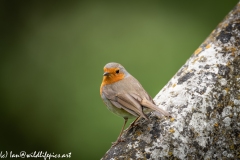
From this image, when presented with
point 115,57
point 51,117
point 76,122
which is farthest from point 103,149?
point 115,57

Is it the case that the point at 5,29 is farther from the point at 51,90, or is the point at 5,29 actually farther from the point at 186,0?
the point at 186,0

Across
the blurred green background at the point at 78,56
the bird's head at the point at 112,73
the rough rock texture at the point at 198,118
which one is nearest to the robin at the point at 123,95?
the bird's head at the point at 112,73

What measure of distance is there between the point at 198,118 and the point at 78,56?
16.9ft

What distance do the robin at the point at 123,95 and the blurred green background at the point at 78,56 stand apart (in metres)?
2.51

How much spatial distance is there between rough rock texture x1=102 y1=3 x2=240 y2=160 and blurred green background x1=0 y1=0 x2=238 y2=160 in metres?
3.00

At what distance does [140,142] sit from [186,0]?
20.1ft

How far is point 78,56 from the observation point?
776 centimetres

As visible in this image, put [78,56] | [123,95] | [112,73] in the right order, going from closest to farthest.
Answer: [123,95] < [112,73] < [78,56]

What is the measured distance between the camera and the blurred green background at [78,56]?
6.83 m

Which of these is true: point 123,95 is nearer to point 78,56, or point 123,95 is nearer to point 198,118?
point 198,118

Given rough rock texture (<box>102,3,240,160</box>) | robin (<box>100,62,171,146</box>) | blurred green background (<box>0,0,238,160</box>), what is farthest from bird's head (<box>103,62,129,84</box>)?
blurred green background (<box>0,0,238,160</box>)

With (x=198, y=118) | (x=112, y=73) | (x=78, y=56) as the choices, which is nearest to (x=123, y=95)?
(x=112, y=73)

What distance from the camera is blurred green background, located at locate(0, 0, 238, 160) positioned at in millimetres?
6832

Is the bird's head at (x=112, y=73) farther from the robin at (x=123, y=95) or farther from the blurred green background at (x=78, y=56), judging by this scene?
the blurred green background at (x=78, y=56)
